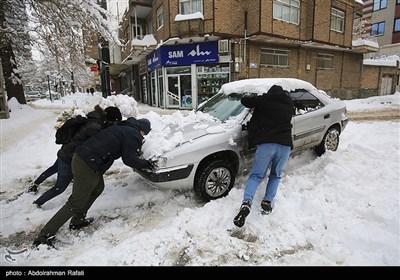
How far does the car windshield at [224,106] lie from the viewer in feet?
13.7

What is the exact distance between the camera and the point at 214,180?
3652 mm

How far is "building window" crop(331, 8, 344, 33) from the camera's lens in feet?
60.2

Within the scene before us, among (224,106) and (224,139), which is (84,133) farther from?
(224,106)

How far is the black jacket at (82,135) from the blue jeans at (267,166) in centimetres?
201

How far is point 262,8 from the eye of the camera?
14.2 meters

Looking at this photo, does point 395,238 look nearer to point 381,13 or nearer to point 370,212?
point 370,212

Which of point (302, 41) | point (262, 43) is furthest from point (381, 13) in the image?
point (262, 43)

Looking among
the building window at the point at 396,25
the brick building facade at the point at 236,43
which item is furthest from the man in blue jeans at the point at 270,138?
the building window at the point at 396,25

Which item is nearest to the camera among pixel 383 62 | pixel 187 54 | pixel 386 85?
pixel 187 54

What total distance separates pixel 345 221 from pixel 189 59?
46.3ft

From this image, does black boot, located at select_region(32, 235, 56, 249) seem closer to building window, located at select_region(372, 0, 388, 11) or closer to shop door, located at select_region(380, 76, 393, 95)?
shop door, located at select_region(380, 76, 393, 95)

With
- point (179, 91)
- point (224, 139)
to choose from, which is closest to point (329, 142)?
point (224, 139)

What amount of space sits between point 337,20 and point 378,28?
71.6 feet
